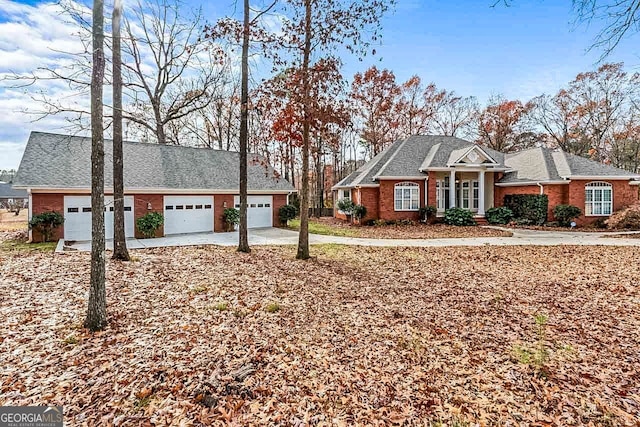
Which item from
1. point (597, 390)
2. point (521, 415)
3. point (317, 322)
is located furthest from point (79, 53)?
point (597, 390)

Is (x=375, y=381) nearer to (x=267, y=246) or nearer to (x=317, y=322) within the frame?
(x=317, y=322)

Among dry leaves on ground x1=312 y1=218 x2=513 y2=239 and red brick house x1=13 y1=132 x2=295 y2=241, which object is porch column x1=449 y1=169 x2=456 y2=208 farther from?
red brick house x1=13 y1=132 x2=295 y2=241

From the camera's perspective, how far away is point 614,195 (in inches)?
744

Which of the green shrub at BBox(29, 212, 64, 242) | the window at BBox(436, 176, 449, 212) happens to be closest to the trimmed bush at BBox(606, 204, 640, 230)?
the window at BBox(436, 176, 449, 212)

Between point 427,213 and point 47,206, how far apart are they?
19.5m

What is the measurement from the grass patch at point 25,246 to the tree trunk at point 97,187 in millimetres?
8178

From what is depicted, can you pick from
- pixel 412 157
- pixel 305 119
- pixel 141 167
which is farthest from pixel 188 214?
pixel 412 157

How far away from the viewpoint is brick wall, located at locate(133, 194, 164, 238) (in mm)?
14578

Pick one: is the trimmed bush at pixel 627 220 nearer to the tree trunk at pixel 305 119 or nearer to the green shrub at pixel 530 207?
the green shrub at pixel 530 207

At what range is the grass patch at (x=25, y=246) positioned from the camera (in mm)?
10828

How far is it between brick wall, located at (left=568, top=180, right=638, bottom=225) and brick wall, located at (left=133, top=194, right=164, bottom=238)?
2307cm

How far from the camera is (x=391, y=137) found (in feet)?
102

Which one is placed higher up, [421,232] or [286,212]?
[286,212]

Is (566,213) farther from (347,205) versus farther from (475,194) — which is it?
(347,205)
